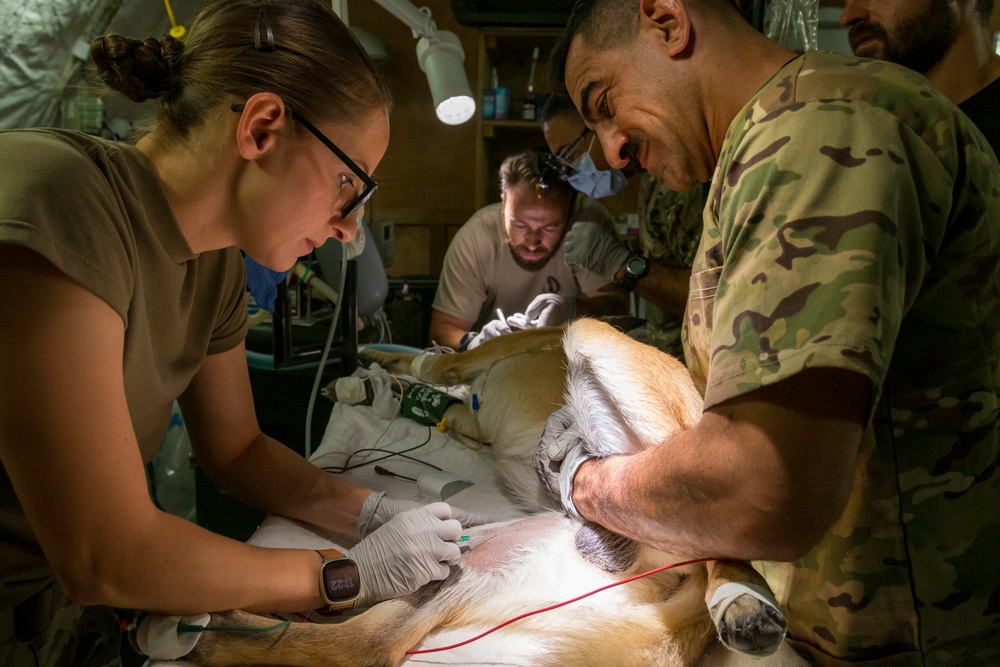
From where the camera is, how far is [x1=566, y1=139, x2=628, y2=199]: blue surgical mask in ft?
8.95

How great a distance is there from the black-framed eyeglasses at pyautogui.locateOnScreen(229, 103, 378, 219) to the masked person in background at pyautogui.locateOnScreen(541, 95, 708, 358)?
1.38 metres

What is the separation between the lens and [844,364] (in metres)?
0.61

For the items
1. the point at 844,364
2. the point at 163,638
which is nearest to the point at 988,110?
the point at 844,364

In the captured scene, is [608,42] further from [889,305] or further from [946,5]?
[946,5]

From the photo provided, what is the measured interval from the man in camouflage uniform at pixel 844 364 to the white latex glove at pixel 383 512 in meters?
0.45

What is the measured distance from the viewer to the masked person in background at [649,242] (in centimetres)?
244

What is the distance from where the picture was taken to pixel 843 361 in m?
0.61

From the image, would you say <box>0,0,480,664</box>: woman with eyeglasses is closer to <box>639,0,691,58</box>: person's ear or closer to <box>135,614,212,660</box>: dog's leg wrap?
<box>135,614,212,660</box>: dog's leg wrap

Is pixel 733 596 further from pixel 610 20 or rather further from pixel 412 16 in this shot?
pixel 412 16

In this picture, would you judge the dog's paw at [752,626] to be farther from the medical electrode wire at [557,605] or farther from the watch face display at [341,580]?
the watch face display at [341,580]

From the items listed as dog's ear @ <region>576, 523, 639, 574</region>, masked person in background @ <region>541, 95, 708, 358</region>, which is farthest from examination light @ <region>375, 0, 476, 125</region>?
dog's ear @ <region>576, 523, 639, 574</region>

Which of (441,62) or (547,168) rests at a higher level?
(441,62)

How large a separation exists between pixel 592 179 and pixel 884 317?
7.66ft

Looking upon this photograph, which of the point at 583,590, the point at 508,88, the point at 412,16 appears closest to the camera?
the point at 583,590
